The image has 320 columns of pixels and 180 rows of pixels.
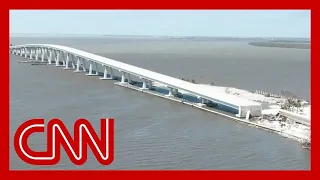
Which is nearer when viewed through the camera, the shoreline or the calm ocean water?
the calm ocean water

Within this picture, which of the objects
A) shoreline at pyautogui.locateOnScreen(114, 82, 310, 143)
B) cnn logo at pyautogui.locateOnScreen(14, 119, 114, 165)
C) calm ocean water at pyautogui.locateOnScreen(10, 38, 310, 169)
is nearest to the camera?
cnn logo at pyautogui.locateOnScreen(14, 119, 114, 165)

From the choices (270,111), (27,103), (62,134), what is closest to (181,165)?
(62,134)

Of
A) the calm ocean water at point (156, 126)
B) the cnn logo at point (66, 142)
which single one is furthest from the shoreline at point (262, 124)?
the cnn logo at point (66, 142)

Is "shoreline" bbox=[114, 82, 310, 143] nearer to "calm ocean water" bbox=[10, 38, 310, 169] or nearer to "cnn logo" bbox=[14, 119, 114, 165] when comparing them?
"calm ocean water" bbox=[10, 38, 310, 169]

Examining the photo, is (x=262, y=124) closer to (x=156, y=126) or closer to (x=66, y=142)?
(x=156, y=126)

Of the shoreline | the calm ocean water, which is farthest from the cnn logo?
the shoreline

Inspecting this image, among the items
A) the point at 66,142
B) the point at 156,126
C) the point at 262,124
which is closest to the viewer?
the point at 66,142

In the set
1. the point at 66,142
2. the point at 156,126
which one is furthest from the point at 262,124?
the point at 66,142

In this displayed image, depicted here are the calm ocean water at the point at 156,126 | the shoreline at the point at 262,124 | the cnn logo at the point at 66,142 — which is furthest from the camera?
the shoreline at the point at 262,124

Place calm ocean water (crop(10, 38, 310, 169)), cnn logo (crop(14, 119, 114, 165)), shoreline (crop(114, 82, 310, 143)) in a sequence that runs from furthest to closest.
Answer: shoreline (crop(114, 82, 310, 143)) < calm ocean water (crop(10, 38, 310, 169)) < cnn logo (crop(14, 119, 114, 165))

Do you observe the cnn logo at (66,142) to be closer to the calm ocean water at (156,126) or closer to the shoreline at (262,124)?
the calm ocean water at (156,126)

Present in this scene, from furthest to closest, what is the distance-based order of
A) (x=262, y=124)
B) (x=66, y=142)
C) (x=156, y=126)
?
1. (x=262, y=124)
2. (x=156, y=126)
3. (x=66, y=142)

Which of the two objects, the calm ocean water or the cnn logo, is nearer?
the cnn logo
